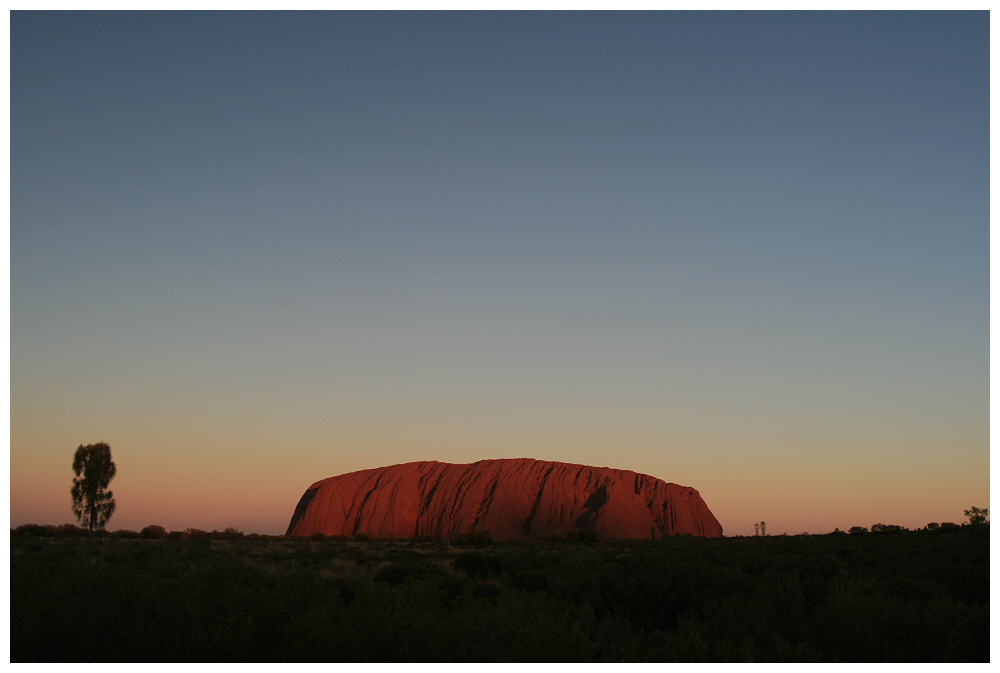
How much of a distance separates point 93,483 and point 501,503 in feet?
118

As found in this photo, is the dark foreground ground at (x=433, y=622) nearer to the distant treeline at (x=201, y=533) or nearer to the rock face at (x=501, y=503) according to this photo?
the distant treeline at (x=201, y=533)

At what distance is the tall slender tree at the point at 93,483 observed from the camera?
2095 centimetres

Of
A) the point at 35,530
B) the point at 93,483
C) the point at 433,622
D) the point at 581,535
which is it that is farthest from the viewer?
the point at 581,535

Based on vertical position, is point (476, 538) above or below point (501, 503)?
below

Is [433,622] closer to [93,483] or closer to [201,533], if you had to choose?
[93,483]

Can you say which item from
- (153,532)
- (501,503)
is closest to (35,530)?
(153,532)

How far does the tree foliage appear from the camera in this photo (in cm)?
2095

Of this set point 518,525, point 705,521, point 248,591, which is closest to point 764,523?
point 705,521

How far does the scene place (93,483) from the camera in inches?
832

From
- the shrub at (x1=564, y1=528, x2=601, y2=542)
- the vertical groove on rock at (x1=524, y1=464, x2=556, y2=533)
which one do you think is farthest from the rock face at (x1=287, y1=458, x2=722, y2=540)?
the shrub at (x1=564, y1=528, x2=601, y2=542)

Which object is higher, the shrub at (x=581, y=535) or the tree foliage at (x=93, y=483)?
the tree foliage at (x=93, y=483)

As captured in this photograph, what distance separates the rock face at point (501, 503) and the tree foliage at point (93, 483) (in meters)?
33.1

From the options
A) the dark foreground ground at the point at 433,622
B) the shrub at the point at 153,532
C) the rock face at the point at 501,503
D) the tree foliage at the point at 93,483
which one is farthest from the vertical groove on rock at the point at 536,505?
the dark foreground ground at the point at 433,622

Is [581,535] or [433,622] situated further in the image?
[581,535]
